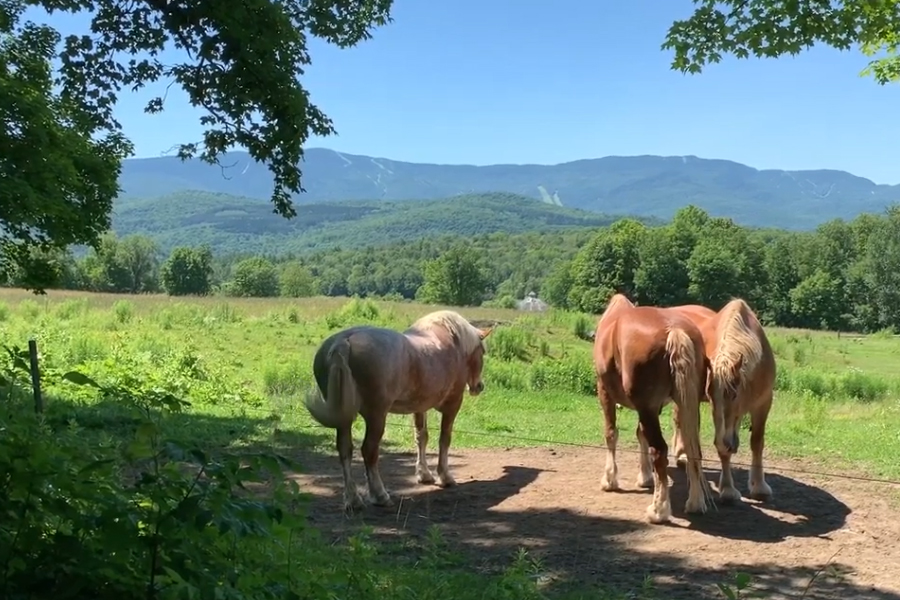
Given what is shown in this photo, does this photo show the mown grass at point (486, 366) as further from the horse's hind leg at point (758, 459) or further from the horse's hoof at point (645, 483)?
the horse's hoof at point (645, 483)

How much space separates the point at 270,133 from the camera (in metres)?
9.44

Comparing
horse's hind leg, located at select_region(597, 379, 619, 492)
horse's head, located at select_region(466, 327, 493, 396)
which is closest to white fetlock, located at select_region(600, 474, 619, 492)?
horse's hind leg, located at select_region(597, 379, 619, 492)

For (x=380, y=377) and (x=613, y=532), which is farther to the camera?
(x=380, y=377)

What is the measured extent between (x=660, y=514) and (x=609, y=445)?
122 centimetres

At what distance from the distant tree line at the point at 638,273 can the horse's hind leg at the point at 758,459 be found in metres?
8.54

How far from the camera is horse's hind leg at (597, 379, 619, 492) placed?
24.9 feet

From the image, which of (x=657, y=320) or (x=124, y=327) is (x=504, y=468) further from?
(x=124, y=327)

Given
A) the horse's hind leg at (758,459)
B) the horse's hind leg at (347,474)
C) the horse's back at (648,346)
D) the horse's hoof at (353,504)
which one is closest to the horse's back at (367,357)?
the horse's hind leg at (347,474)

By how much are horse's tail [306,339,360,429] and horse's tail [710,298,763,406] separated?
3.12 meters

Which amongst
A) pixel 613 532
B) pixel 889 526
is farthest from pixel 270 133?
pixel 889 526

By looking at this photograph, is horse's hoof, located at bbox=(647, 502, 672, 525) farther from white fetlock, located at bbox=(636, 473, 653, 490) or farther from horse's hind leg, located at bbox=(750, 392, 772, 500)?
horse's hind leg, located at bbox=(750, 392, 772, 500)

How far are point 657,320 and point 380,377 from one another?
8.01ft

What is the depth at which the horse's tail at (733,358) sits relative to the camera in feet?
22.4

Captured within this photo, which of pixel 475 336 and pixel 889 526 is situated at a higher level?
pixel 475 336
